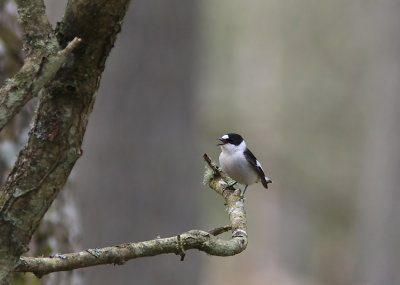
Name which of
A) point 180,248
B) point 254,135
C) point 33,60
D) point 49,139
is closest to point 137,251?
point 180,248

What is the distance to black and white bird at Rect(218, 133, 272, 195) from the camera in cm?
403

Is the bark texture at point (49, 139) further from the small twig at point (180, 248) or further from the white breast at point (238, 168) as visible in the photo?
the white breast at point (238, 168)

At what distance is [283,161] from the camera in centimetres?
1708

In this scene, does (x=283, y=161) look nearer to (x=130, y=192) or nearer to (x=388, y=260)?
(x=388, y=260)

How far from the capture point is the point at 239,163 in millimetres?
4141

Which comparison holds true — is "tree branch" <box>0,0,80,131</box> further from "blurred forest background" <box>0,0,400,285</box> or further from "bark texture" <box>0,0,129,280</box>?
"blurred forest background" <box>0,0,400,285</box>

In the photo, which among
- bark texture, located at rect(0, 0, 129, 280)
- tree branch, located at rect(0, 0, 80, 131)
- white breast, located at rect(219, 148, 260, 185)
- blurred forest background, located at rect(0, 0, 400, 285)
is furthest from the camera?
blurred forest background, located at rect(0, 0, 400, 285)

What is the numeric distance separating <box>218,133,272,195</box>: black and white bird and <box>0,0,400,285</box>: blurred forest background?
1038 mm

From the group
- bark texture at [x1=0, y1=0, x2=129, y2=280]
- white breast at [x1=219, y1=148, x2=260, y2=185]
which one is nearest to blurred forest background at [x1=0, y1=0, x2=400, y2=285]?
white breast at [x1=219, y1=148, x2=260, y2=185]

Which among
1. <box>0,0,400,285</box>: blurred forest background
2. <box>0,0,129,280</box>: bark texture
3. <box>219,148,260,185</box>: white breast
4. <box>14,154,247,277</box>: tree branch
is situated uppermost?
<box>0,0,400,285</box>: blurred forest background

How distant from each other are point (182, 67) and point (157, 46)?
13.8 inches

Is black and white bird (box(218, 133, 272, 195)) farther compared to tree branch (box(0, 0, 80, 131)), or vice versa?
black and white bird (box(218, 133, 272, 195))

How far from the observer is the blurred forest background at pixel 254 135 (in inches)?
277

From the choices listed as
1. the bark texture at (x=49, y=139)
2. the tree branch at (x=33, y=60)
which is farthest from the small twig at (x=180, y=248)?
the tree branch at (x=33, y=60)
